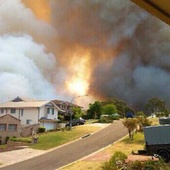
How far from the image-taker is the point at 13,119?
5747 centimetres

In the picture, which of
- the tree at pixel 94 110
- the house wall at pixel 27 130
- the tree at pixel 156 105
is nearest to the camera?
the house wall at pixel 27 130

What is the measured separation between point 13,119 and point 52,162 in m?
32.0

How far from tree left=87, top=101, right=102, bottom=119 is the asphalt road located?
33.8m

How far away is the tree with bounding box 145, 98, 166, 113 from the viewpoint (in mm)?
71312

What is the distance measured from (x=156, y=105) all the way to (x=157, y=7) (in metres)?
71.5

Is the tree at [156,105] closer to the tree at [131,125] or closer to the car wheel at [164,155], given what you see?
the tree at [131,125]

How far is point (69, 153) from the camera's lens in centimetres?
3098

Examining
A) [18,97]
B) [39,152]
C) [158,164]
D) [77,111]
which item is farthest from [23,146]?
[18,97]

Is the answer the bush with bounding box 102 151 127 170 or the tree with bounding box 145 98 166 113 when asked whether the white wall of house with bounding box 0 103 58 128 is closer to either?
the tree with bounding box 145 98 166 113

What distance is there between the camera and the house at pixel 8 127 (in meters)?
55.6

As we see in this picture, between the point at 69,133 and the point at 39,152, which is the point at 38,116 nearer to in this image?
the point at 69,133

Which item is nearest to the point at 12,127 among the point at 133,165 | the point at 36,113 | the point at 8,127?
the point at 8,127

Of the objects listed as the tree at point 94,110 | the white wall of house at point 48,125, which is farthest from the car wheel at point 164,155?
the tree at point 94,110

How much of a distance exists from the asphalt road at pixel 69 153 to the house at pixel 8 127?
17652mm
